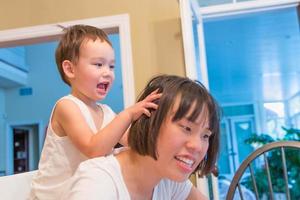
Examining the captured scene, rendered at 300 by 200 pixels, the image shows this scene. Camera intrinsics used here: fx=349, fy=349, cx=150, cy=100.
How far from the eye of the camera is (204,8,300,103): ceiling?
14.8 ft

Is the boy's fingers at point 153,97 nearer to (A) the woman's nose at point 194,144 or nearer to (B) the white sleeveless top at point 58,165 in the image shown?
(A) the woman's nose at point 194,144

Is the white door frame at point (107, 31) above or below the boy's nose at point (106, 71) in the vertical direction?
above

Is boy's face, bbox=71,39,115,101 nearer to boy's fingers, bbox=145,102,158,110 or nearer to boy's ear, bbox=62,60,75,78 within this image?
boy's ear, bbox=62,60,75,78

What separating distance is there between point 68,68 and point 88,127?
0.25m

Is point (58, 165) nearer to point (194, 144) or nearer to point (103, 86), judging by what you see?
point (103, 86)

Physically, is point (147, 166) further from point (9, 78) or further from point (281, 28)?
point (9, 78)

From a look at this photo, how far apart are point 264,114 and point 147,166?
37.9ft

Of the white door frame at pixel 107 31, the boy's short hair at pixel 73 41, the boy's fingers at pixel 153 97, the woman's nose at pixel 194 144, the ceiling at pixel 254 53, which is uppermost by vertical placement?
the ceiling at pixel 254 53

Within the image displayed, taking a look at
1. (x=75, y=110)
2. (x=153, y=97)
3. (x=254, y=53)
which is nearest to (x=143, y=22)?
(x=75, y=110)

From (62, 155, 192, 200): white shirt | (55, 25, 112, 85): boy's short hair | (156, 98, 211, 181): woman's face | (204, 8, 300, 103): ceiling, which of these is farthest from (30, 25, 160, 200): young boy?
(204, 8, 300, 103): ceiling

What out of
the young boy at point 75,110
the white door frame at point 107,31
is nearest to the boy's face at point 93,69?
the young boy at point 75,110

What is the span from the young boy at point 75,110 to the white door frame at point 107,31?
1.24 meters

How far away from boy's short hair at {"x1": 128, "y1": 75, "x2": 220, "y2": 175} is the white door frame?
157 centimetres

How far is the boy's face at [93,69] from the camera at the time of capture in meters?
1.17
